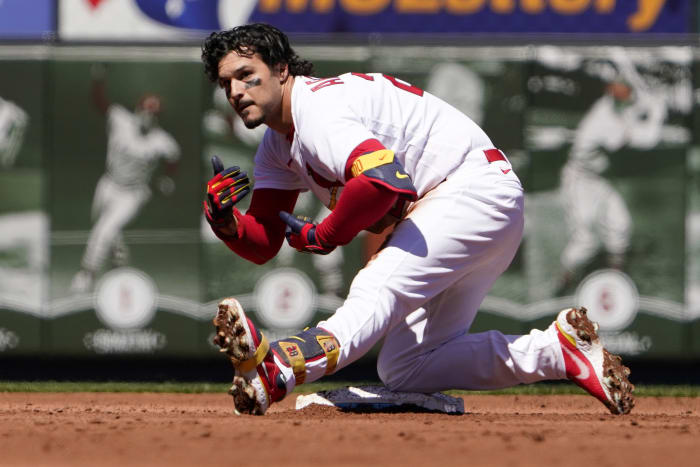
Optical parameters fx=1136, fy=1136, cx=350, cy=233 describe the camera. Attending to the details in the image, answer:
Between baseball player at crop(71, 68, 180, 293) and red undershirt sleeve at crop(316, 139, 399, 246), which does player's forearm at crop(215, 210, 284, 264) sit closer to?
red undershirt sleeve at crop(316, 139, 399, 246)

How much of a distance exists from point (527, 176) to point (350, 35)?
74.9 inches

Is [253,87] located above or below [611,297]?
above

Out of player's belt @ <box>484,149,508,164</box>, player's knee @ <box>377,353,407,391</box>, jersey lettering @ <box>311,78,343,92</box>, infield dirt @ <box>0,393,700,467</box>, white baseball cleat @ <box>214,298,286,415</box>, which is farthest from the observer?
player's knee @ <box>377,353,407,391</box>

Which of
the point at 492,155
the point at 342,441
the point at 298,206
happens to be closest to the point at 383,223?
the point at 492,155

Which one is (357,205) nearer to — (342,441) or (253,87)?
(253,87)

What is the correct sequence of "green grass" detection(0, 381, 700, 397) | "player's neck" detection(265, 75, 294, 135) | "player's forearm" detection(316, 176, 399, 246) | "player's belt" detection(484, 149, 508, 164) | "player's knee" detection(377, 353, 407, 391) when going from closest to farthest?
1. "player's forearm" detection(316, 176, 399, 246)
2. "player's neck" detection(265, 75, 294, 135)
3. "player's belt" detection(484, 149, 508, 164)
4. "player's knee" detection(377, 353, 407, 391)
5. "green grass" detection(0, 381, 700, 397)

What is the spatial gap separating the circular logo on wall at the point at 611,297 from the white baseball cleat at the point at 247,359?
5.54 meters

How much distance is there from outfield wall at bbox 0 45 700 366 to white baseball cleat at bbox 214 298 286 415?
5129mm

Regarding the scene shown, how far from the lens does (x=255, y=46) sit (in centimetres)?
456

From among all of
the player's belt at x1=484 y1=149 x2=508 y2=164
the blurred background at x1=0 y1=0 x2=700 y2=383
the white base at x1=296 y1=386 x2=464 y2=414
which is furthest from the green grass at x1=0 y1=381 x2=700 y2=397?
the player's belt at x1=484 y1=149 x2=508 y2=164

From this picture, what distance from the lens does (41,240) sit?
931 cm

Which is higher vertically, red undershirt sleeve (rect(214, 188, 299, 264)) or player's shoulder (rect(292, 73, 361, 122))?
player's shoulder (rect(292, 73, 361, 122))

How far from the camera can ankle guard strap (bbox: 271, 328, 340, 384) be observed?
409 cm

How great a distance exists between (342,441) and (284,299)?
573cm
